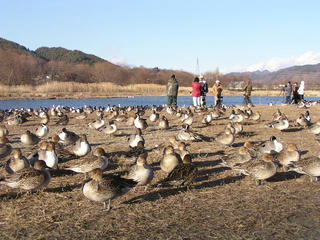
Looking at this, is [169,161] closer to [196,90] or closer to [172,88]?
[196,90]

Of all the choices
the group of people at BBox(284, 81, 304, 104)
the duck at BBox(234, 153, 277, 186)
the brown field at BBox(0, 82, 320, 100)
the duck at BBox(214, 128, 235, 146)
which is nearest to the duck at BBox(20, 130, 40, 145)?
the duck at BBox(214, 128, 235, 146)

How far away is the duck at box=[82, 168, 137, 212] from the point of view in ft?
17.6

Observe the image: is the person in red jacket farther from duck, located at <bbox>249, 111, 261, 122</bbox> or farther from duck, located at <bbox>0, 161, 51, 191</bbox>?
duck, located at <bbox>0, 161, 51, 191</bbox>

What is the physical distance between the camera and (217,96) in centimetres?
2342

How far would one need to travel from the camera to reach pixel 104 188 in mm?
5375

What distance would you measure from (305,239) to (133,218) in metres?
2.45

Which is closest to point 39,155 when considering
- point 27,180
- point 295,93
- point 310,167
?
point 27,180

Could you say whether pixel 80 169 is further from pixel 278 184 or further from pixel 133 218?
pixel 278 184

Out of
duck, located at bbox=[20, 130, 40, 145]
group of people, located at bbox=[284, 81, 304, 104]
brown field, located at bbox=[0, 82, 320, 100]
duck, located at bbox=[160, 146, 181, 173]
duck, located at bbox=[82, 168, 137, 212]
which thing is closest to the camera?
duck, located at bbox=[82, 168, 137, 212]

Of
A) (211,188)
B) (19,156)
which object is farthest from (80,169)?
(211,188)

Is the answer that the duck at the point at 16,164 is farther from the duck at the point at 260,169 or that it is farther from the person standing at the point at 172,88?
the person standing at the point at 172,88

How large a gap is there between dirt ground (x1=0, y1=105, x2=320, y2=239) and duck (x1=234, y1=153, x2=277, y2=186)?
0.67 ft

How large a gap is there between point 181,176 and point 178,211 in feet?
3.08

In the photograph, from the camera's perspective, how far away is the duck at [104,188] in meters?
5.36
